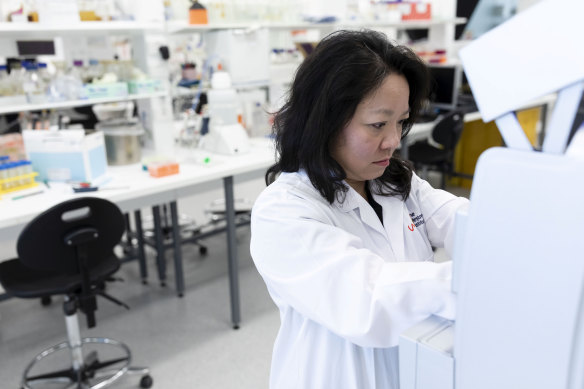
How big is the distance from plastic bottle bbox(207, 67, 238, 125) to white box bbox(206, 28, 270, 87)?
11cm

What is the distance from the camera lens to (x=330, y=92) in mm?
903

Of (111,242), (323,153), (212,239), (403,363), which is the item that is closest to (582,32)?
(403,363)

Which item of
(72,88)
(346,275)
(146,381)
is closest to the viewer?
(346,275)

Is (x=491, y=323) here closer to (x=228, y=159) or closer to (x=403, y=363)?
(x=403, y=363)

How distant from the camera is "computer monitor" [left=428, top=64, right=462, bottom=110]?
429 centimetres

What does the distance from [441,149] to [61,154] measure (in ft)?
9.60

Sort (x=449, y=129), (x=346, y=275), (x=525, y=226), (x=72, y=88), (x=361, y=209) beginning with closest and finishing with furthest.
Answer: (x=525, y=226) < (x=346, y=275) < (x=361, y=209) < (x=72, y=88) < (x=449, y=129)

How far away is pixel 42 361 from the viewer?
2.36m

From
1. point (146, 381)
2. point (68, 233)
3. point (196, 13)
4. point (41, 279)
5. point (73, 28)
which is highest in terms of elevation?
point (196, 13)

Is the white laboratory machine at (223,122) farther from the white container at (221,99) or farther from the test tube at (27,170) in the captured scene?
the test tube at (27,170)

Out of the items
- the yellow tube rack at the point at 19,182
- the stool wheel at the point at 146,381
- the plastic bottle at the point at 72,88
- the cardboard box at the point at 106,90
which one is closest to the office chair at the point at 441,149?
the cardboard box at the point at 106,90

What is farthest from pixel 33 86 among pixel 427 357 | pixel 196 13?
pixel 427 357

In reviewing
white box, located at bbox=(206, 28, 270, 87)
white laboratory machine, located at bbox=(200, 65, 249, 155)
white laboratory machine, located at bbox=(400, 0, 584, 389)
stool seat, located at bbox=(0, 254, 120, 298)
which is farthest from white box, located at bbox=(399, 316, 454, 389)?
white box, located at bbox=(206, 28, 270, 87)

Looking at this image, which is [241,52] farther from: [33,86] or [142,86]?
[33,86]
